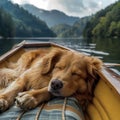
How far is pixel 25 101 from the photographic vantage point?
400 centimetres

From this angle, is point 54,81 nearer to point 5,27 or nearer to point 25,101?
point 25,101

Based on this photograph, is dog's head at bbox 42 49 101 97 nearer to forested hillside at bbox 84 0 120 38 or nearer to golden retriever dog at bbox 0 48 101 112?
golden retriever dog at bbox 0 48 101 112

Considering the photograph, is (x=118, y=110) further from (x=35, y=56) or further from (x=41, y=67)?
(x=35, y=56)

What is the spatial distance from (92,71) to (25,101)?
1.02 m

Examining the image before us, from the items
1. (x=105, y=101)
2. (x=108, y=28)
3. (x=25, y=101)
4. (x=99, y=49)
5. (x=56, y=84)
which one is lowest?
(x=108, y=28)

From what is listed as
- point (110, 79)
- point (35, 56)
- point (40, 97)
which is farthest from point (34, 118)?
point (35, 56)

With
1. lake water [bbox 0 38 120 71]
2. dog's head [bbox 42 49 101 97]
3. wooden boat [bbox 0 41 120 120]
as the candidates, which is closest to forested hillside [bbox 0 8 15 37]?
lake water [bbox 0 38 120 71]

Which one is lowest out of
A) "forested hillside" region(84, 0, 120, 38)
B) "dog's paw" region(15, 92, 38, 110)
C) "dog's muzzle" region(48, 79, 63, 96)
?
"forested hillside" region(84, 0, 120, 38)

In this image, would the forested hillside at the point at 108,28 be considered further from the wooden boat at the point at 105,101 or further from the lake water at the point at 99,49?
the wooden boat at the point at 105,101

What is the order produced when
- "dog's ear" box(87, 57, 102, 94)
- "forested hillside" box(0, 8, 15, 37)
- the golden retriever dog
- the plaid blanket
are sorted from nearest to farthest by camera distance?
the plaid blanket < the golden retriever dog < "dog's ear" box(87, 57, 102, 94) < "forested hillside" box(0, 8, 15, 37)

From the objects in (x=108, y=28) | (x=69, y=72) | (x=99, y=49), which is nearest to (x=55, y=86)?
(x=69, y=72)

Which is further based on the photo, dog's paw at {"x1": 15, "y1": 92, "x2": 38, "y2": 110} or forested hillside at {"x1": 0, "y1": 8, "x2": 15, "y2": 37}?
forested hillside at {"x1": 0, "y1": 8, "x2": 15, "y2": 37}

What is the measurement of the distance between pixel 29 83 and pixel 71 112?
0.97m

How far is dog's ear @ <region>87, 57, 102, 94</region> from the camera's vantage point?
15.2 ft
